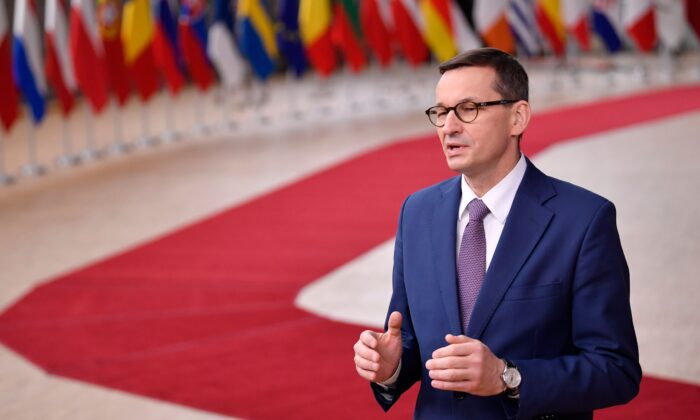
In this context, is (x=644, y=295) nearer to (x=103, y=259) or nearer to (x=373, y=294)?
(x=373, y=294)

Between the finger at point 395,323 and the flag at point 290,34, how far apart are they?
13537 millimetres

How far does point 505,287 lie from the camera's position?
214cm

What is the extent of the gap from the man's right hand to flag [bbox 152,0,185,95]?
1155cm

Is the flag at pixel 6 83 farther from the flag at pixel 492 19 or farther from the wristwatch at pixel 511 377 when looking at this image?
the wristwatch at pixel 511 377

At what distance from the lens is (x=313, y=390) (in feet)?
15.6

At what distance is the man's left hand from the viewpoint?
1962mm

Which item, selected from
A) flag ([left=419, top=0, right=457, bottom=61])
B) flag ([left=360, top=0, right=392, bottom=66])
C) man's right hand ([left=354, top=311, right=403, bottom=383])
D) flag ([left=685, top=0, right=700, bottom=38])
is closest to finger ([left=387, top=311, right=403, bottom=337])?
man's right hand ([left=354, top=311, right=403, bottom=383])

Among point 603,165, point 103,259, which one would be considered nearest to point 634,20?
point 603,165

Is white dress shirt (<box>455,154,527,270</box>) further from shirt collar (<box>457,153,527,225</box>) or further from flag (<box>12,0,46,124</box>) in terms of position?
flag (<box>12,0,46,124</box>)

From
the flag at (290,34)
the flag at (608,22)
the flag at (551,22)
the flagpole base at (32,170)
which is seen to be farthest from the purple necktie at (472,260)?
the flag at (608,22)

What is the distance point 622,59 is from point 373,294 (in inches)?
722

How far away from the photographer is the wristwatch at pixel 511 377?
205 cm

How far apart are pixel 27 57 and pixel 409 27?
640 cm

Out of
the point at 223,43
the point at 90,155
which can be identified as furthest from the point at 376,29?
the point at 90,155
